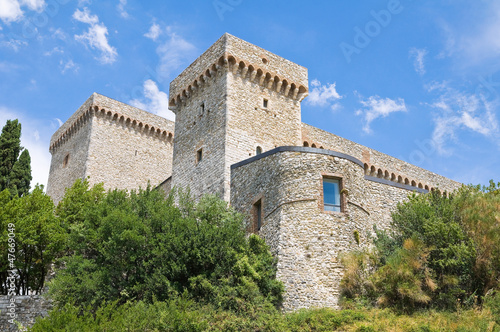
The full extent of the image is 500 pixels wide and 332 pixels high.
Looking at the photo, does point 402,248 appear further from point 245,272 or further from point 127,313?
point 127,313

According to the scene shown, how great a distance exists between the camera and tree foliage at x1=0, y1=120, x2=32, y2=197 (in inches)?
1093

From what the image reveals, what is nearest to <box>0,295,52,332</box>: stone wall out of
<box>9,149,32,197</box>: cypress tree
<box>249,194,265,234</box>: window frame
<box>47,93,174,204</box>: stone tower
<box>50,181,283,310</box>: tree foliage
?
<box>50,181,283,310</box>: tree foliage

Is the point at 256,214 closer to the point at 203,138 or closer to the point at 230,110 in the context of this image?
the point at 230,110

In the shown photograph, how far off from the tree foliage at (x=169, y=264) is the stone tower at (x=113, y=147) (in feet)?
46.6

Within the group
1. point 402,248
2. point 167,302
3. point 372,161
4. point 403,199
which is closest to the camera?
point 167,302

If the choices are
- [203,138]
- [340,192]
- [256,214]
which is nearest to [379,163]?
[203,138]

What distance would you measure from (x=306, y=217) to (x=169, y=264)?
4826 millimetres

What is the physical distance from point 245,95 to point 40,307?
1280cm

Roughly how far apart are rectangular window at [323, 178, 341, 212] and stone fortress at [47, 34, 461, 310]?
38 mm

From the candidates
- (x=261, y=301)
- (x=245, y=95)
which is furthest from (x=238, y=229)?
(x=245, y=95)

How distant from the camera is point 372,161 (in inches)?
1268

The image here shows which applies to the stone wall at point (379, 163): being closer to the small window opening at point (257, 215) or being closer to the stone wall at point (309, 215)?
the stone wall at point (309, 215)

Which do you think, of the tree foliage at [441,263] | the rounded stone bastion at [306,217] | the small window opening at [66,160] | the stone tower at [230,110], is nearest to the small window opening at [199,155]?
the stone tower at [230,110]

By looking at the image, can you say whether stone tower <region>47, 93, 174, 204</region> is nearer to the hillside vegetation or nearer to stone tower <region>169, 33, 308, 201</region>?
stone tower <region>169, 33, 308, 201</region>
